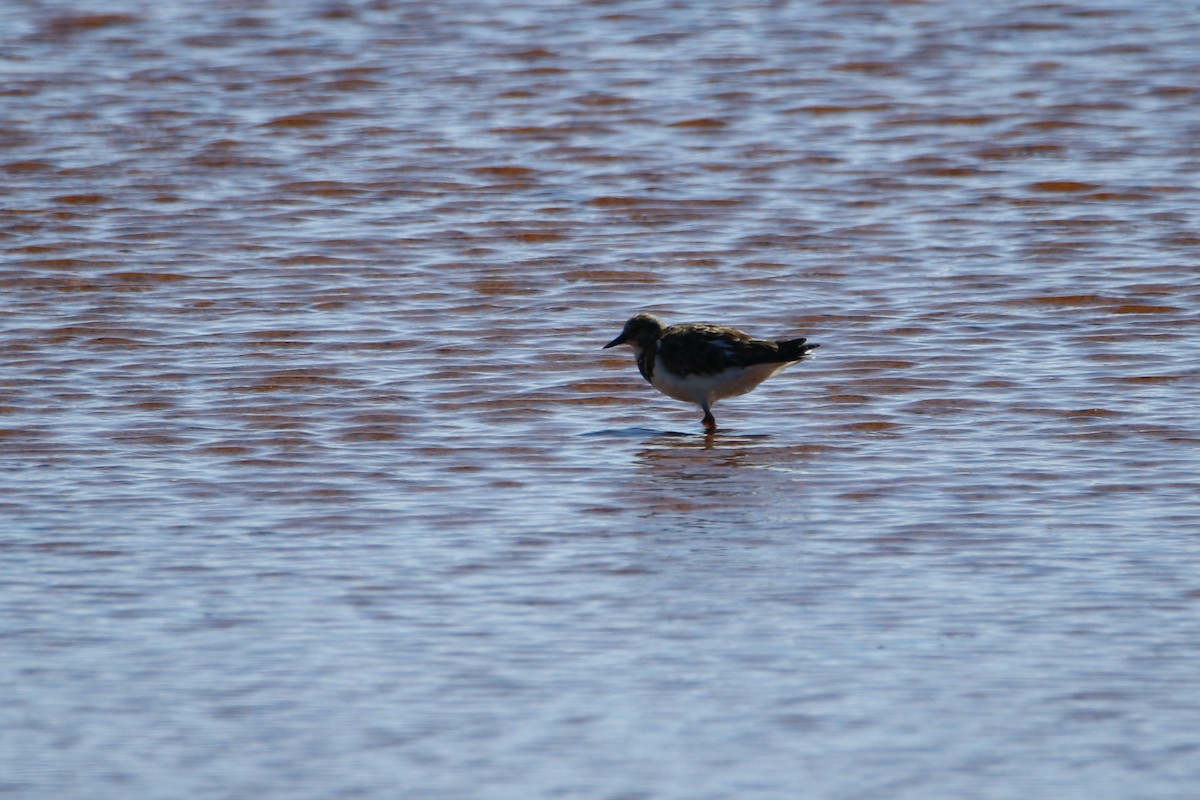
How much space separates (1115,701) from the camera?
5.90 metres

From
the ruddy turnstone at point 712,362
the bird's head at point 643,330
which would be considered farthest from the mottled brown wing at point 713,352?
the bird's head at point 643,330

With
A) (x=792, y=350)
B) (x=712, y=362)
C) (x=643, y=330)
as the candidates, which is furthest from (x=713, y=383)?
(x=643, y=330)

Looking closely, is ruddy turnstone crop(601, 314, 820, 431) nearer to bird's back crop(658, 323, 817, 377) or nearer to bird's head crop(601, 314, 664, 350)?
bird's back crop(658, 323, 817, 377)

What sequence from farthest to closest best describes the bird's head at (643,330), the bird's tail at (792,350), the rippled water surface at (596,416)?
the bird's head at (643,330)
the bird's tail at (792,350)
the rippled water surface at (596,416)

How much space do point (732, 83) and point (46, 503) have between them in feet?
37.7

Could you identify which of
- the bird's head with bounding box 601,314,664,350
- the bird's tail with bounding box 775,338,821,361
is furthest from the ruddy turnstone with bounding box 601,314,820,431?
the bird's head with bounding box 601,314,664,350

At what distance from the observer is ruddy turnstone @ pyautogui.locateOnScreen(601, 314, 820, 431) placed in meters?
9.66

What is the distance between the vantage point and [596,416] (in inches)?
398

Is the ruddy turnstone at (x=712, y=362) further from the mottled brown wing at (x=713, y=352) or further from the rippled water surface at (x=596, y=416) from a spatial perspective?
the rippled water surface at (x=596, y=416)

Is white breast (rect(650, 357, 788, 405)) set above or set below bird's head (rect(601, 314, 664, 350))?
below

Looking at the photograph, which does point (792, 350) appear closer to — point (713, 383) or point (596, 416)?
point (713, 383)

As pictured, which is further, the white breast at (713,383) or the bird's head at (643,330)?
the bird's head at (643,330)

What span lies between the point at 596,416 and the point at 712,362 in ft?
2.61

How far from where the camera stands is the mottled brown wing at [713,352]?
9664 mm
